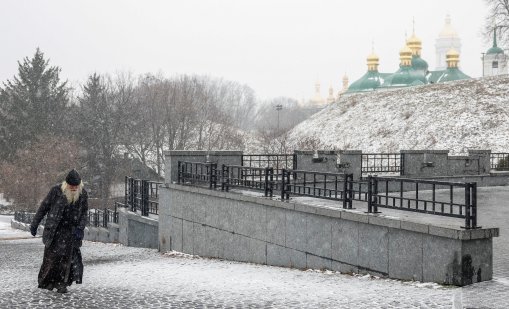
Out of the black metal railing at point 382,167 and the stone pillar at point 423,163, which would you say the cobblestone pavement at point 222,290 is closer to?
the black metal railing at point 382,167

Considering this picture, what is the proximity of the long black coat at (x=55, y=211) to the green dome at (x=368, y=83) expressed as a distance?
297 feet

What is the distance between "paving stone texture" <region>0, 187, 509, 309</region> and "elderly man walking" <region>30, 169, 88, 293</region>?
0.24 meters

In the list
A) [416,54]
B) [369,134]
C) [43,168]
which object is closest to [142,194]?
[43,168]

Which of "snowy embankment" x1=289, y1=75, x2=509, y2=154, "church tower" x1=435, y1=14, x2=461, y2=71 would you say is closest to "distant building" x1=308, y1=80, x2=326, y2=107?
"church tower" x1=435, y1=14, x2=461, y2=71

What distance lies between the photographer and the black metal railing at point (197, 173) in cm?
1462

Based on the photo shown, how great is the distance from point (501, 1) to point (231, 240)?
42.5m

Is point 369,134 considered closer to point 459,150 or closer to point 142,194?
point 459,150

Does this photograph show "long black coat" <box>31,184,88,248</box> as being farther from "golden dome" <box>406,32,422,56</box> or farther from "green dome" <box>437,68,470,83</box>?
"golden dome" <box>406,32,422,56</box>

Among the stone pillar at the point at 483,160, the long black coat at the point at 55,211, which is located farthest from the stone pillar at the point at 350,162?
the long black coat at the point at 55,211

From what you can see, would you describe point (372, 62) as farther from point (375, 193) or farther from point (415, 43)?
point (375, 193)

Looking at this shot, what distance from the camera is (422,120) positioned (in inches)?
2000

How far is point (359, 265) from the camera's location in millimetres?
9898

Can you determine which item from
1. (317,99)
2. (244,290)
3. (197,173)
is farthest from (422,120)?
(317,99)

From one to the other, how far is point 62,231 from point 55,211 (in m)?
0.30
